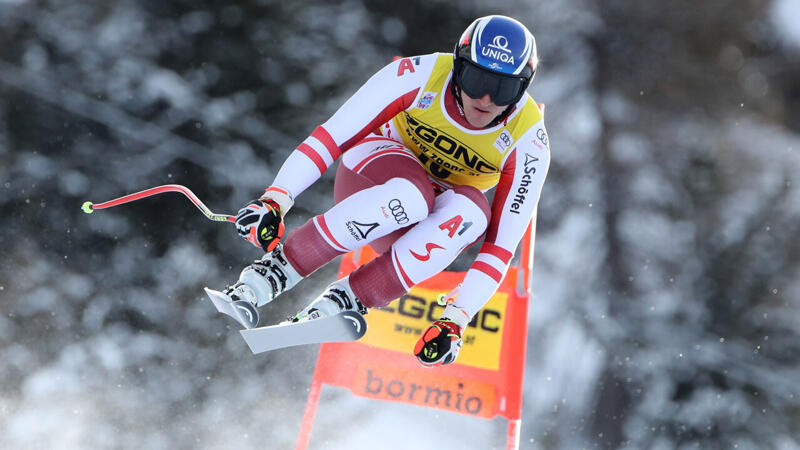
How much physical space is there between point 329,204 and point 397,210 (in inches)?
79.4

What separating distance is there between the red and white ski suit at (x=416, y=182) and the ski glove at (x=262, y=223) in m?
0.10

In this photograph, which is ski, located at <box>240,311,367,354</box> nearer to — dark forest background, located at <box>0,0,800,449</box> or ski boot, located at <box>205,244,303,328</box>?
ski boot, located at <box>205,244,303,328</box>

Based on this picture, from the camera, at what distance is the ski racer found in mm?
2291

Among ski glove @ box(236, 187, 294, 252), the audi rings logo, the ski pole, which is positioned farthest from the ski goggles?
the ski pole

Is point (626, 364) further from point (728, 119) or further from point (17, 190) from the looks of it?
point (17, 190)

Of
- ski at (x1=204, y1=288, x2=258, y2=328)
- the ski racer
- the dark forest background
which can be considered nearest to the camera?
ski at (x1=204, y1=288, x2=258, y2=328)

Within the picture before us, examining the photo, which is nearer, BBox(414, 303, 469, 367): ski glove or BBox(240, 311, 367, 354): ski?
BBox(240, 311, 367, 354): ski

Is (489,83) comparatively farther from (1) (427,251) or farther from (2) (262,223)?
(2) (262,223)

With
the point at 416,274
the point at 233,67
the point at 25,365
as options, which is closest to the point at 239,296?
the point at 416,274

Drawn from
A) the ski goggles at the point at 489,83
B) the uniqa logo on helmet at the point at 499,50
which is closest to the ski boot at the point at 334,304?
the ski goggles at the point at 489,83

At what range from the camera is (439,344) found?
7.68 feet

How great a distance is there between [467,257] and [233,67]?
5.78 feet

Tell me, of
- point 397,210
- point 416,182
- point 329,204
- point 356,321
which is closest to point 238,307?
point 356,321

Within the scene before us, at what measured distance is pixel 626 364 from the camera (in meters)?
4.08
